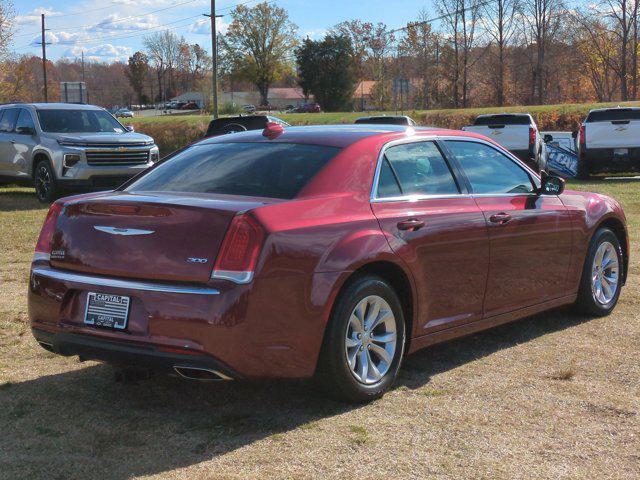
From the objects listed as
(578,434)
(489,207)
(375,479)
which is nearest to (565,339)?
(489,207)

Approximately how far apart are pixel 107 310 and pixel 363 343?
1350mm

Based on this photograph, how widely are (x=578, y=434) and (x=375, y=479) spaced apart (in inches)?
45.6

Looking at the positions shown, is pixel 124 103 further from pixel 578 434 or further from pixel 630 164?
pixel 578 434

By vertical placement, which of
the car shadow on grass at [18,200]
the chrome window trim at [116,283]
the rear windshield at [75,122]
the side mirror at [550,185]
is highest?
the rear windshield at [75,122]

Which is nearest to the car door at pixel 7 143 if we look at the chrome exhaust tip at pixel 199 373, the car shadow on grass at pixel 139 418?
the car shadow on grass at pixel 139 418

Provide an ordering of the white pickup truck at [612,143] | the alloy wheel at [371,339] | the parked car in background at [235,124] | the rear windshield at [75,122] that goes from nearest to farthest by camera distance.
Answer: the alloy wheel at [371,339] → the rear windshield at [75,122] → the parked car in background at [235,124] → the white pickup truck at [612,143]

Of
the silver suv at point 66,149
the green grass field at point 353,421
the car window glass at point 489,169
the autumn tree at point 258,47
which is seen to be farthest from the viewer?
the autumn tree at point 258,47

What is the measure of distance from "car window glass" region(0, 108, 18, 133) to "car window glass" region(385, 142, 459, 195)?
1327 cm

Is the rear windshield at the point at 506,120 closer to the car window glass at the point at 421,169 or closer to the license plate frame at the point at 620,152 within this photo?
the license plate frame at the point at 620,152

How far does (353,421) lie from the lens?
14.1 ft

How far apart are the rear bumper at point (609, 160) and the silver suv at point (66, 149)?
11248 millimetres

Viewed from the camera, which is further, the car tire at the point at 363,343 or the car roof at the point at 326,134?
the car roof at the point at 326,134

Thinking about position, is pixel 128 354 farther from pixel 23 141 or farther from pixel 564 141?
pixel 564 141

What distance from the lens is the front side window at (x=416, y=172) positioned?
4914mm
